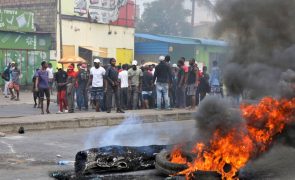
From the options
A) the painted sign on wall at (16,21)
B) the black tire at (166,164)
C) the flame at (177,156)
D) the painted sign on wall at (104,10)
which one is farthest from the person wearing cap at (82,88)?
the painted sign on wall at (104,10)

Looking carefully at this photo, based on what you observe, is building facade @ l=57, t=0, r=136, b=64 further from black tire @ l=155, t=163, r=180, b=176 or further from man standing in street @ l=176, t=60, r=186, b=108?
black tire @ l=155, t=163, r=180, b=176

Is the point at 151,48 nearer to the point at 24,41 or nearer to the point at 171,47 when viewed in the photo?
the point at 171,47

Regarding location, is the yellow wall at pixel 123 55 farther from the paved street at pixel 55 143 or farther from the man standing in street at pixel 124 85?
the paved street at pixel 55 143

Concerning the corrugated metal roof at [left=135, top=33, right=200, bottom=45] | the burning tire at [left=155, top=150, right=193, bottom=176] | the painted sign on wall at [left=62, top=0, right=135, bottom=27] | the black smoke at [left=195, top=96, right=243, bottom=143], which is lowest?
the burning tire at [left=155, top=150, right=193, bottom=176]

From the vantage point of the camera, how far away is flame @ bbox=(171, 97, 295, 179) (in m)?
5.85

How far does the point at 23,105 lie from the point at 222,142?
502 inches

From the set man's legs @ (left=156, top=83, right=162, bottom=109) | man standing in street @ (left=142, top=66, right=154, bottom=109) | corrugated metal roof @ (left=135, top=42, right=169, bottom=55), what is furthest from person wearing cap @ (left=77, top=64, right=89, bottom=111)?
corrugated metal roof @ (left=135, top=42, right=169, bottom=55)

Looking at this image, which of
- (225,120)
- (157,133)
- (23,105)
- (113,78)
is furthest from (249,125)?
(23,105)

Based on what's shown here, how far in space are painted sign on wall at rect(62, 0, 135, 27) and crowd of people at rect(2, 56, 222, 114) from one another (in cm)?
1369

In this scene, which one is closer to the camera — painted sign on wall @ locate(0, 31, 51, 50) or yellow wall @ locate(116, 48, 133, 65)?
painted sign on wall @ locate(0, 31, 51, 50)

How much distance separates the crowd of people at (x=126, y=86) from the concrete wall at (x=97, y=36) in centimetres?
1307

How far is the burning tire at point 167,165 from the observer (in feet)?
19.8

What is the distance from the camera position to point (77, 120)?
1220 centimetres

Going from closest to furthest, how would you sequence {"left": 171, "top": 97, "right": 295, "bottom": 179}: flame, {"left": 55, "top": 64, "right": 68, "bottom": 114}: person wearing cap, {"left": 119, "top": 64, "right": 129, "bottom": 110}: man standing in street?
{"left": 171, "top": 97, "right": 295, "bottom": 179}: flame < {"left": 55, "top": 64, "right": 68, "bottom": 114}: person wearing cap < {"left": 119, "top": 64, "right": 129, "bottom": 110}: man standing in street
